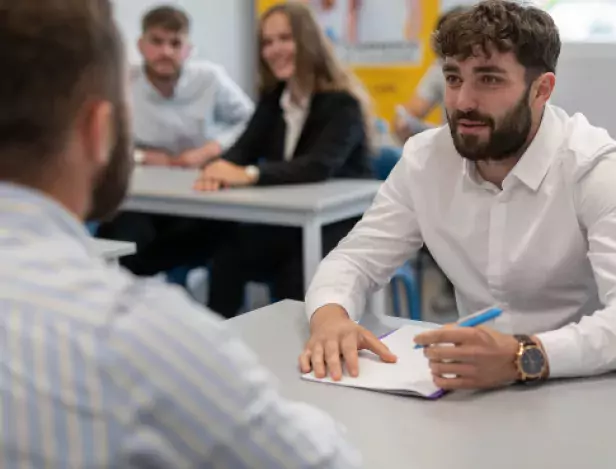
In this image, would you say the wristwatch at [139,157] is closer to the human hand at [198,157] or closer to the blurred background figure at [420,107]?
the human hand at [198,157]

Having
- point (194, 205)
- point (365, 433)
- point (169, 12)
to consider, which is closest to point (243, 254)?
point (194, 205)

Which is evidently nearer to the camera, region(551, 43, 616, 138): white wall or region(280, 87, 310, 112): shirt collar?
region(551, 43, 616, 138): white wall

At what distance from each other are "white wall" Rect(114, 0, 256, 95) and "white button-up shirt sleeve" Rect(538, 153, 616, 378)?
384 centimetres

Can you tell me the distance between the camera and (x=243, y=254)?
128 inches

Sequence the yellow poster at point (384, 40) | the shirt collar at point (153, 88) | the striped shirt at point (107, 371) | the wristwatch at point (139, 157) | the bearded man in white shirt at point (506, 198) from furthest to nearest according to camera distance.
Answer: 1. the yellow poster at point (384, 40)
2. the shirt collar at point (153, 88)
3. the wristwatch at point (139, 157)
4. the bearded man in white shirt at point (506, 198)
5. the striped shirt at point (107, 371)

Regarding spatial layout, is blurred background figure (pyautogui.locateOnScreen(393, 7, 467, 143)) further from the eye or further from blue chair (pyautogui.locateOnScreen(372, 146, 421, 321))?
the eye

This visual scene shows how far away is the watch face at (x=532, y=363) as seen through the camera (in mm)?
1303

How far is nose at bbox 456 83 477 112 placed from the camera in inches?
65.4

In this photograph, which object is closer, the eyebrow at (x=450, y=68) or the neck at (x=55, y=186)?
the neck at (x=55, y=186)

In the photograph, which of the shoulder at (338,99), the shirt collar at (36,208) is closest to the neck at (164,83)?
the shoulder at (338,99)

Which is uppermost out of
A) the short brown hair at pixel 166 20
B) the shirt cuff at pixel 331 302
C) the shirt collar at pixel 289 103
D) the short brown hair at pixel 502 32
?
the short brown hair at pixel 166 20

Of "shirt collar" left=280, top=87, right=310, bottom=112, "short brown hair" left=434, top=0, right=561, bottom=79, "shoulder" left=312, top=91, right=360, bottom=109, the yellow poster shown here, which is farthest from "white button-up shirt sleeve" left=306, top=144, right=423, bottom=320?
the yellow poster

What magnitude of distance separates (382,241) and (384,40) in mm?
3722

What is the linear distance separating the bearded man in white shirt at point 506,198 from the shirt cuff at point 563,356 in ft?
0.60
